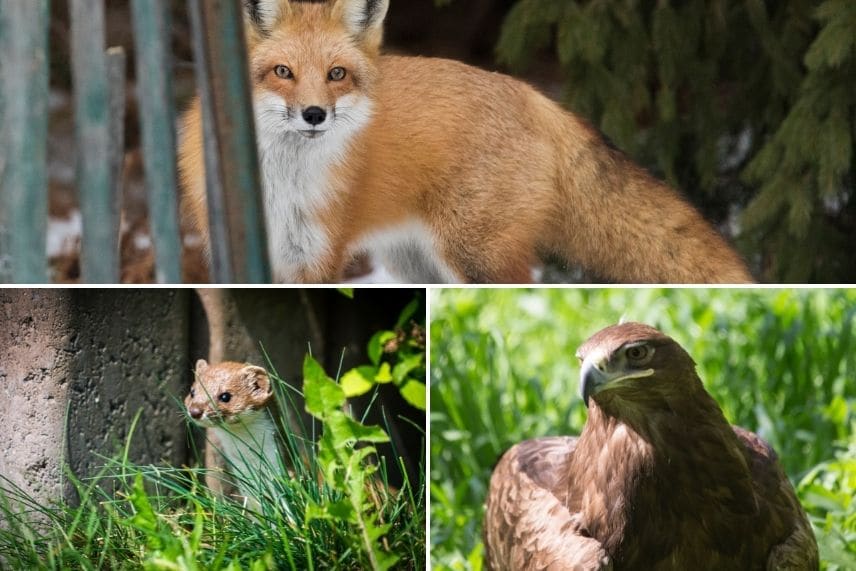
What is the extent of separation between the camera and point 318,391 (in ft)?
7.46

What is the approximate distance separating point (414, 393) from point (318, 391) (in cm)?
24

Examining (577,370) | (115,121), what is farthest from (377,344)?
(577,370)

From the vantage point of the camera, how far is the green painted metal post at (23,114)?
2.06 metres

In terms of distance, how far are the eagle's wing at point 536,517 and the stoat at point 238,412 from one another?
47cm

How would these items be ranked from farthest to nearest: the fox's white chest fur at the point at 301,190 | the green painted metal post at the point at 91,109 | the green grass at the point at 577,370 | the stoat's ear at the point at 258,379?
the green grass at the point at 577,370 < the fox's white chest fur at the point at 301,190 < the stoat's ear at the point at 258,379 < the green painted metal post at the point at 91,109

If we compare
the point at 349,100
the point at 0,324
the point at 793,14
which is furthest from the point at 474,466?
the point at 793,14

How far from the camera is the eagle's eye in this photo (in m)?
1.94

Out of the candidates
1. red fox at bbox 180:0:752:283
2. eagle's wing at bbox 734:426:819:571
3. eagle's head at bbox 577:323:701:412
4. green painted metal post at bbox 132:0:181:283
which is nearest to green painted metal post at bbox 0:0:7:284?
green painted metal post at bbox 132:0:181:283

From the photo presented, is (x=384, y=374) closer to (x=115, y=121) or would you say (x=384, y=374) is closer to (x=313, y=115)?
(x=313, y=115)

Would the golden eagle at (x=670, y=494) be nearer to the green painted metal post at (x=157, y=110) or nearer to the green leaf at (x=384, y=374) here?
the green leaf at (x=384, y=374)

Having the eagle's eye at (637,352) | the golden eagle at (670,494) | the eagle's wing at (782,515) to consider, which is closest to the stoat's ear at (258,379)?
the golden eagle at (670,494)

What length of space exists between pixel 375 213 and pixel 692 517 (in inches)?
37.4

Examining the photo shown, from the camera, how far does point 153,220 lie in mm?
2137

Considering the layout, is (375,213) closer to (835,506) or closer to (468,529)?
(468,529)
